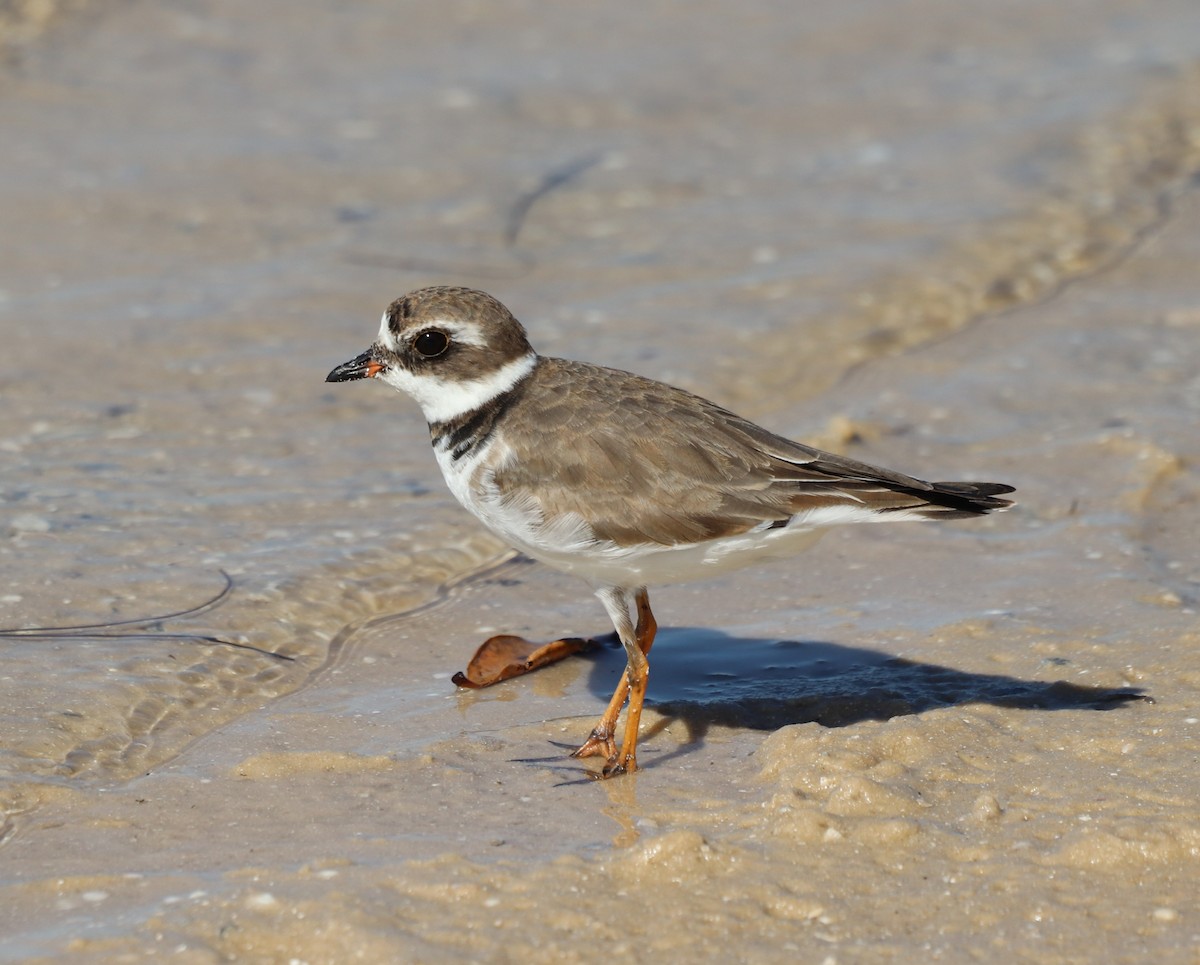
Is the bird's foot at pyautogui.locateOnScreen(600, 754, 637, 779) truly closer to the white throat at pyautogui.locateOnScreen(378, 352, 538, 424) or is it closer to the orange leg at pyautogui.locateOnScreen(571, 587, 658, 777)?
the orange leg at pyautogui.locateOnScreen(571, 587, 658, 777)

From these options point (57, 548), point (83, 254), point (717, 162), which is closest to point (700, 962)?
point (57, 548)

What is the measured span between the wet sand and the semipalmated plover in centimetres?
65

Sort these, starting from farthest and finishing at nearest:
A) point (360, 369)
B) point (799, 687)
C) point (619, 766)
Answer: point (360, 369) < point (799, 687) < point (619, 766)

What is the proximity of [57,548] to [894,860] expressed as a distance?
4182mm

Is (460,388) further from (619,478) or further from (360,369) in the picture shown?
(619,478)

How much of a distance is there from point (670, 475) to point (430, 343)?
1.11 m

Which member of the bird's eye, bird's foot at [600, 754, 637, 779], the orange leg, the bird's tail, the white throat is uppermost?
the bird's eye

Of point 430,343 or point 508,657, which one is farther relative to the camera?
point 508,657

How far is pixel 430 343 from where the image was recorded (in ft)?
19.5

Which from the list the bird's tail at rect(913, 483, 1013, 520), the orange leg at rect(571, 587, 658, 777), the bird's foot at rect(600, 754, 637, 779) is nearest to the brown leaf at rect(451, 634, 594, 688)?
the orange leg at rect(571, 587, 658, 777)

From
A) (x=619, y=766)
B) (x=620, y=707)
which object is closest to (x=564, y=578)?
(x=620, y=707)

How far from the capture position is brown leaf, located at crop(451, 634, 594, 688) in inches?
240

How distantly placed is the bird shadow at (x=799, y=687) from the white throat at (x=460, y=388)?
126cm

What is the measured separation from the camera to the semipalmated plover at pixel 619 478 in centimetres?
544
